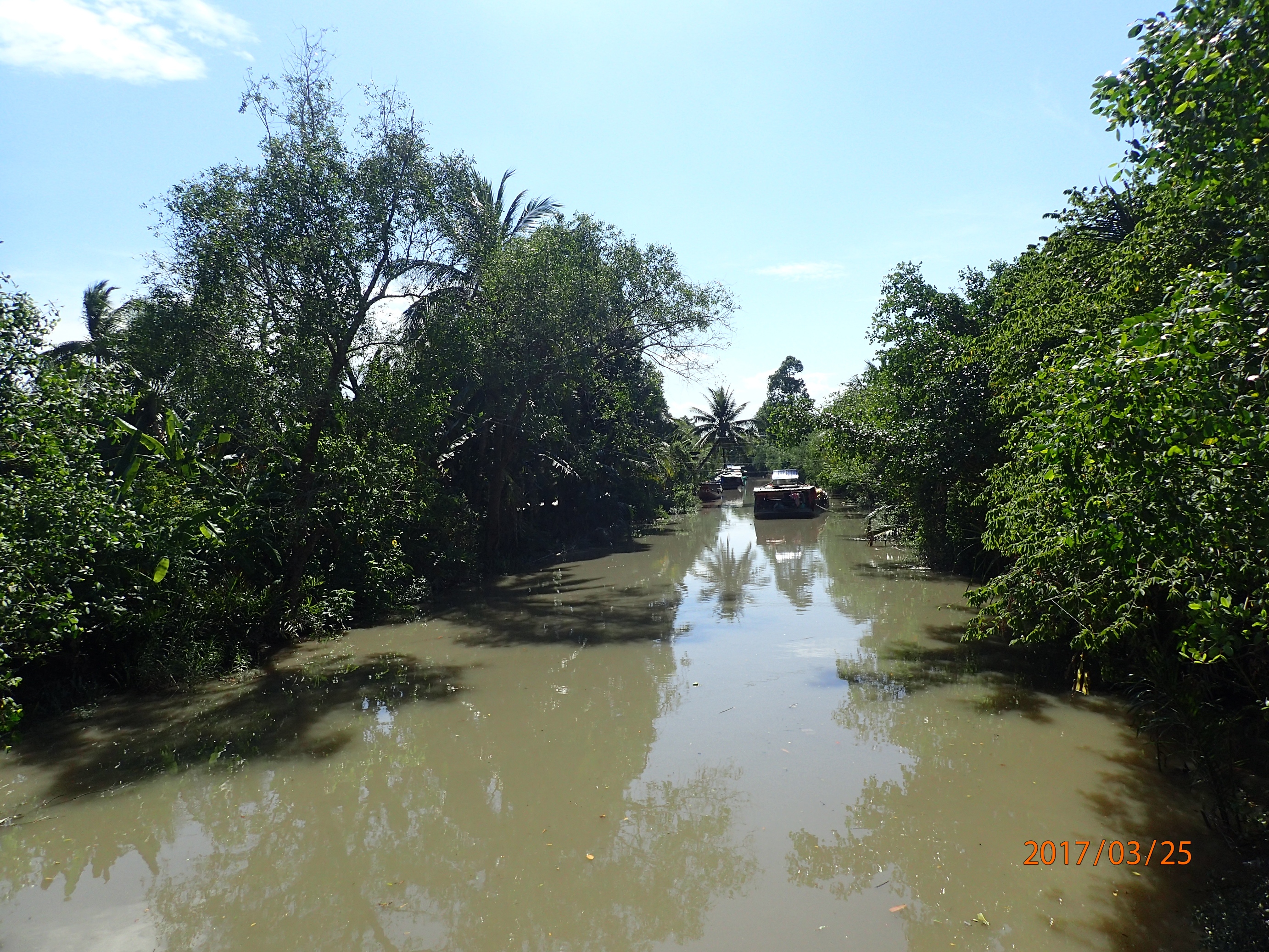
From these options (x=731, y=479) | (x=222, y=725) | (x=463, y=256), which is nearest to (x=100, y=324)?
(x=463, y=256)

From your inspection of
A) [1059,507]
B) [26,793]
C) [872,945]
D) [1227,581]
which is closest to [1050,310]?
[1059,507]

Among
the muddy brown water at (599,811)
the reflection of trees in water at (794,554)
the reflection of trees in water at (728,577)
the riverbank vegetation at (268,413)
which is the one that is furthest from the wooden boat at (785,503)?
the muddy brown water at (599,811)

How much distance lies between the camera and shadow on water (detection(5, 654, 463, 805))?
7371 millimetres

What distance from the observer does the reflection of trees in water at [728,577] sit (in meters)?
15.2

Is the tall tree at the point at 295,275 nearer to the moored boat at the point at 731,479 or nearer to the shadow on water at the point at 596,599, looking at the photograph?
the shadow on water at the point at 596,599

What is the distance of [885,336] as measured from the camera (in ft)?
44.1

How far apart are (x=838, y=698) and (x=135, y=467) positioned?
8.28 meters

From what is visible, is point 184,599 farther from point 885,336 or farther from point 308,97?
point 885,336

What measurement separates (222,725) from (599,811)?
15.2 ft

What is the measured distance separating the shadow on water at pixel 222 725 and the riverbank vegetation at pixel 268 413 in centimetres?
69

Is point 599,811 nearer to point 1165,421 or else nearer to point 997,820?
point 997,820

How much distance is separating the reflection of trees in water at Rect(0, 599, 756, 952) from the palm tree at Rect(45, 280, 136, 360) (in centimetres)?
839

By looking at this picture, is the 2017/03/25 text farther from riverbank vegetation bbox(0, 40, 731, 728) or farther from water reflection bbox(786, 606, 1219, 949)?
riverbank vegetation bbox(0, 40, 731, 728)

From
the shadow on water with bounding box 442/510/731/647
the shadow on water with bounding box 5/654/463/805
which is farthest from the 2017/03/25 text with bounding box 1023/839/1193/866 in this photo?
the shadow on water with bounding box 442/510/731/647
